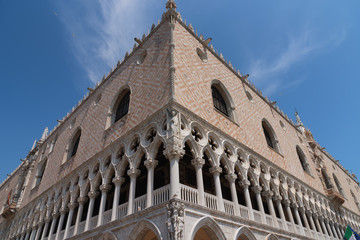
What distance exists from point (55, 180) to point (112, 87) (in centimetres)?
635

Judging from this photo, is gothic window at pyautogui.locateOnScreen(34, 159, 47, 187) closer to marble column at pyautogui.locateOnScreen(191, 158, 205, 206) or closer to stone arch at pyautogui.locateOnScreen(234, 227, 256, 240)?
marble column at pyautogui.locateOnScreen(191, 158, 205, 206)

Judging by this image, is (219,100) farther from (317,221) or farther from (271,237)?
(317,221)

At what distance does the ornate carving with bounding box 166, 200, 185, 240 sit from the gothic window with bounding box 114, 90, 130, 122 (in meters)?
6.96

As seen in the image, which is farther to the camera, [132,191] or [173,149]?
[132,191]

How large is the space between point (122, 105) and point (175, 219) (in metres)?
8.08

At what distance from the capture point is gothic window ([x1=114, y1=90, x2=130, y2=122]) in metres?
12.5

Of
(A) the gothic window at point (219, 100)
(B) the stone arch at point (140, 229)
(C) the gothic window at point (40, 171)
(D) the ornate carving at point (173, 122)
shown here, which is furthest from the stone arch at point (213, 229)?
(C) the gothic window at point (40, 171)

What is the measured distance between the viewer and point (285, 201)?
39.9 feet

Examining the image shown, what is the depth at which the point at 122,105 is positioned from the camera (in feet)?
42.3

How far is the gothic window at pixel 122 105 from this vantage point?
12484 mm

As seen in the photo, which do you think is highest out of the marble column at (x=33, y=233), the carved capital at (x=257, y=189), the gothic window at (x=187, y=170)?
the gothic window at (x=187, y=170)

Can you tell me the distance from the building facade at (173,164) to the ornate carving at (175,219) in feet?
0.09

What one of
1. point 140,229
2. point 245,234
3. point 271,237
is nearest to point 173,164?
point 140,229

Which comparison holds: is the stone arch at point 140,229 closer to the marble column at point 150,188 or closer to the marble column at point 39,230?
the marble column at point 150,188
